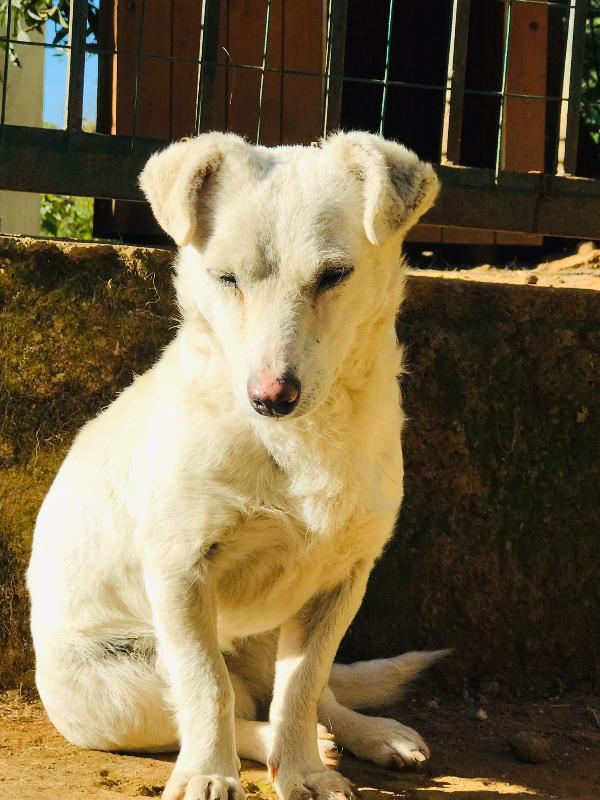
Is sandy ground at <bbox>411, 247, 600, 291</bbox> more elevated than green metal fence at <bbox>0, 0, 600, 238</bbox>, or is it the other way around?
green metal fence at <bbox>0, 0, 600, 238</bbox>

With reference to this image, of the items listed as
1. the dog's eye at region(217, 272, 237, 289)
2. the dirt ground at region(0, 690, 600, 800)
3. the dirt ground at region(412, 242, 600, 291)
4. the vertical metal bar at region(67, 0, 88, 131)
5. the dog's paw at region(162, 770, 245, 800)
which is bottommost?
the dirt ground at region(0, 690, 600, 800)

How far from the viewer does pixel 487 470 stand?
13.8 ft

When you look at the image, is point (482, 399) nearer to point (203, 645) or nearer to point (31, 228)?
point (203, 645)

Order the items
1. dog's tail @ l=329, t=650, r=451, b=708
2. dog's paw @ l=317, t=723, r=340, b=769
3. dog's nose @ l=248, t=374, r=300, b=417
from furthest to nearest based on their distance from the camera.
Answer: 1. dog's tail @ l=329, t=650, r=451, b=708
2. dog's paw @ l=317, t=723, r=340, b=769
3. dog's nose @ l=248, t=374, r=300, b=417

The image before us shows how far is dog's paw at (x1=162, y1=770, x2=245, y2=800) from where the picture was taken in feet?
8.84

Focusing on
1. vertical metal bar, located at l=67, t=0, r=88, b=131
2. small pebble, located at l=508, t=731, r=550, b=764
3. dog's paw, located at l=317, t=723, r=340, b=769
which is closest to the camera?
dog's paw, located at l=317, t=723, r=340, b=769

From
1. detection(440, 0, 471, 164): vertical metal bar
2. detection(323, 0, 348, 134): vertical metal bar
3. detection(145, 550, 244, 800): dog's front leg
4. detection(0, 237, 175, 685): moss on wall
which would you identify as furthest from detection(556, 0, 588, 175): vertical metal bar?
detection(145, 550, 244, 800): dog's front leg

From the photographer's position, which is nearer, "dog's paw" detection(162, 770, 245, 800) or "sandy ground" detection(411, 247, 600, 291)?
"dog's paw" detection(162, 770, 245, 800)

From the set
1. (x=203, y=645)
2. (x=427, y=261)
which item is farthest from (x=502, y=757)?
(x=427, y=261)

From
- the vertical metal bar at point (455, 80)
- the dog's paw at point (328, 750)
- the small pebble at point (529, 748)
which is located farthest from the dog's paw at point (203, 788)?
the vertical metal bar at point (455, 80)

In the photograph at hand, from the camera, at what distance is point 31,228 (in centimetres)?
1129

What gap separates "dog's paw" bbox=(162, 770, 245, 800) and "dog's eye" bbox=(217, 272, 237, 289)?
1344 mm

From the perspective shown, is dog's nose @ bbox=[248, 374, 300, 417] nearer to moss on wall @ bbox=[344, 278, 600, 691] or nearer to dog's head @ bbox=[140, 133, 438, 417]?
dog's head @ bbox=[140, 133, 438, 417]

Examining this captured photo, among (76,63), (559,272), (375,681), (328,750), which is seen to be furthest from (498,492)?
(76,63)
